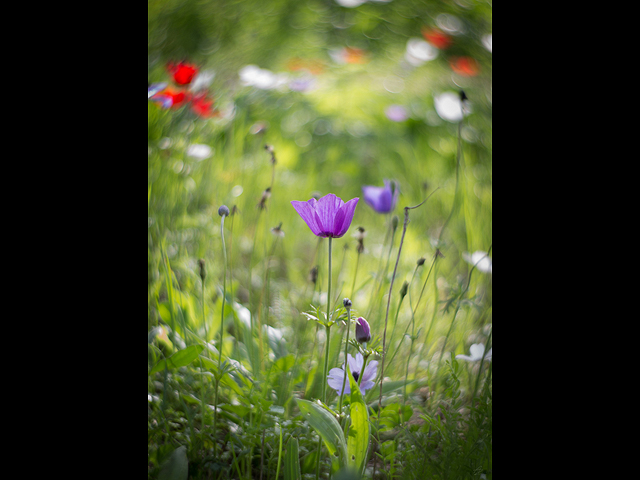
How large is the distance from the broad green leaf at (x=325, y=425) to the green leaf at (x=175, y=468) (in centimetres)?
18

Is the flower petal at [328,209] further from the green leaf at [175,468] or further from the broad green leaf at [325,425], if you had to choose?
the green leaf at [175,468]

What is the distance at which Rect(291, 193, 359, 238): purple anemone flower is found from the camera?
1.69 ft

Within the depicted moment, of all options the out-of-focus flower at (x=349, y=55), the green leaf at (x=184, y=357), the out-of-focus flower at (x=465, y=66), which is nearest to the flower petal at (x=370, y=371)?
the green leaf at (x=184, y=357)

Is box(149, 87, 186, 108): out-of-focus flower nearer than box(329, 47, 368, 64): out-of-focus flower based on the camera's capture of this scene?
Yes

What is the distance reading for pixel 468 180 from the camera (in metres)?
1.34

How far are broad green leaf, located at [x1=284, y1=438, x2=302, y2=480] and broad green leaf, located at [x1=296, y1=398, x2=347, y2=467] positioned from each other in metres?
0.04

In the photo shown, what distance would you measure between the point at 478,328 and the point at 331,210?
1.62 ft

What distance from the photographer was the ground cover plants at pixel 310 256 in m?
0.54

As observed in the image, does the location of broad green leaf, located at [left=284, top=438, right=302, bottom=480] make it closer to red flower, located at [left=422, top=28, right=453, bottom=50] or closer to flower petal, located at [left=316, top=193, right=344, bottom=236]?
flower petal, located at [left=316, top=193, right=344, bottom=236]

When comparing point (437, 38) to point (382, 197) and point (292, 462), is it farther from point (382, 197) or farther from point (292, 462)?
point (292, 462)

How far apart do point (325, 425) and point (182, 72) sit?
0.65 m

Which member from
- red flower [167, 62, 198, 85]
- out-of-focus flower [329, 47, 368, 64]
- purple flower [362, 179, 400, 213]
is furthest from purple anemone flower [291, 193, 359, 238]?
out-of-focus flower [329, 47, 368, 64]

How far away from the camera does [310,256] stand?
1.28 m

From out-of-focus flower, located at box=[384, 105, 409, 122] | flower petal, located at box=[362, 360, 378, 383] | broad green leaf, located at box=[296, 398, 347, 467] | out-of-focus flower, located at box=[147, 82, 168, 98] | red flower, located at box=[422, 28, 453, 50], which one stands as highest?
red flower, located at box=[422, 28, 453, 50]
